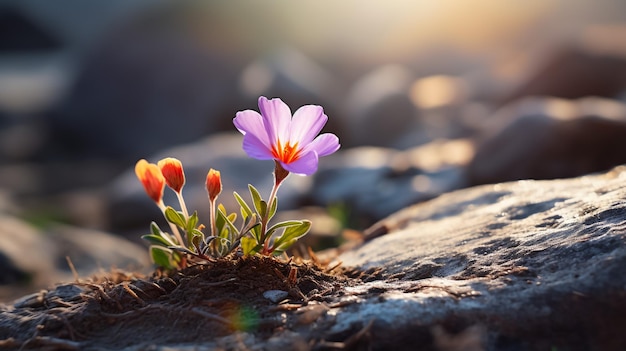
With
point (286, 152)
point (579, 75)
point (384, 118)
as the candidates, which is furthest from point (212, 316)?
point (384, 118)

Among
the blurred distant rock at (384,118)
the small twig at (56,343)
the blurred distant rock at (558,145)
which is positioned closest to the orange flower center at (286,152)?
the small twig at (56,343)

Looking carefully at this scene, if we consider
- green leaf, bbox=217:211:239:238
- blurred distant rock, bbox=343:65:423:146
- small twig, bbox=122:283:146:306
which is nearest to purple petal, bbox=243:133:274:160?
green leaf, bbox=217:211:239:238

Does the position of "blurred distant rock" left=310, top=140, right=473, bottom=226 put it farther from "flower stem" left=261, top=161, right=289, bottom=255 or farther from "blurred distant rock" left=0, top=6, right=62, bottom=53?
"blurred distant rock" left=0, top=6, right=62, bottom=53

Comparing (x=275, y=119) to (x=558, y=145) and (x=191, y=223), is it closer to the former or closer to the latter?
(x=191, y=223)

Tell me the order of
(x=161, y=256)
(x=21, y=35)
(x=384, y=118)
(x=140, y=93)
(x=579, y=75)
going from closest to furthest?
(x=161, y=256)
(x=579, y=75)
(x=384, y=118)
(x=140, y=93)
(x=21, y=35)

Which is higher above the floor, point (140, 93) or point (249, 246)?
point (140, 93)

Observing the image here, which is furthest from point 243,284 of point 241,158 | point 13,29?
point 13,29

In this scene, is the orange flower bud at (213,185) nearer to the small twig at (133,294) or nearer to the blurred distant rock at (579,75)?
the small twig at (133,294)
